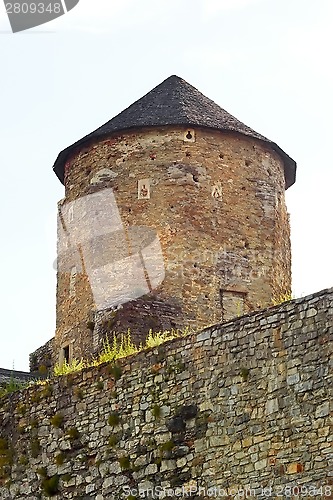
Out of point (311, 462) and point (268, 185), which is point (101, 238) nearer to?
point (268, 185)

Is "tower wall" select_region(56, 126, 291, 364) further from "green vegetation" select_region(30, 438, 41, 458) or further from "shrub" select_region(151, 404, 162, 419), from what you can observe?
"shrub" select_region(151, 404, 162, 419)

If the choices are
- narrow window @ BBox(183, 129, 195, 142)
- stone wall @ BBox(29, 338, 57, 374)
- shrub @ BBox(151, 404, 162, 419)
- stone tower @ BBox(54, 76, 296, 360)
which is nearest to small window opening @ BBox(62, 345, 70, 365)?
stone tower @ BBox(54, 76, 296, 360)

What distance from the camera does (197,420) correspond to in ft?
51.5

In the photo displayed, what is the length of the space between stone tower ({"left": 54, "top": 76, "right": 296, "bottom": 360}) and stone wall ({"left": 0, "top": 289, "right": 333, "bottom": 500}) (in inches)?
124

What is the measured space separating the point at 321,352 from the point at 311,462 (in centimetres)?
131

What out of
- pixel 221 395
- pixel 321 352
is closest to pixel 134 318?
pixel 221 395

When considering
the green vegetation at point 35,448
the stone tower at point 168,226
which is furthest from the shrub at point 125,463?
the stone tower at point 168,226

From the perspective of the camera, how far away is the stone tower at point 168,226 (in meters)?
20.7

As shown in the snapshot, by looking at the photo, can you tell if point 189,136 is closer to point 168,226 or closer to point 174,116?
point 174,116

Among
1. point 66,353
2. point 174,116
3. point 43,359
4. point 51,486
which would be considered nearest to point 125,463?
point 51,486

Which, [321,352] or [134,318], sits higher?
[134,318]

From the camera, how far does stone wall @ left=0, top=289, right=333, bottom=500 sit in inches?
572

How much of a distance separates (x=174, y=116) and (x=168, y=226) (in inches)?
86.2

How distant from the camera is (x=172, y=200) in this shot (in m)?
21.2
